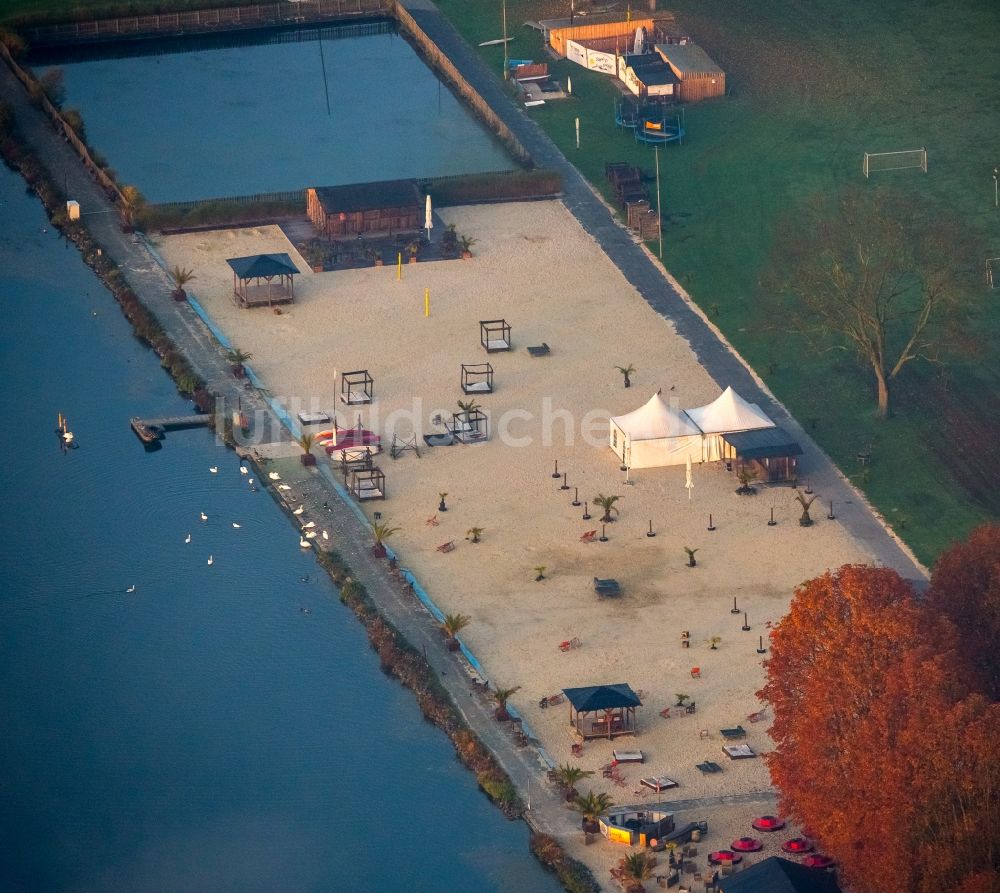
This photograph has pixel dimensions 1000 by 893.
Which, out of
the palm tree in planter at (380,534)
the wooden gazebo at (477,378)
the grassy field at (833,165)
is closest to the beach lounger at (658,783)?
the palm tree in planter at (380,534)

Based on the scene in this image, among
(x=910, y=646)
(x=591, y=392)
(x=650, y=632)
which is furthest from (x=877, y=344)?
(x=910, y=646)

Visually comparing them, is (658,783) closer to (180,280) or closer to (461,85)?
(180,280)

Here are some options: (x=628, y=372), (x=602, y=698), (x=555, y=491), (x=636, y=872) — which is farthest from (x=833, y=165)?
(x=636, y=872)

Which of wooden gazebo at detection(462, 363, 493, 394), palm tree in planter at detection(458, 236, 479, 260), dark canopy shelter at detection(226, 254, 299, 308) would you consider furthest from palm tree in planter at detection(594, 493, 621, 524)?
palm tree in planter at detection(458, 236, 479, 260)

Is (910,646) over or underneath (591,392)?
over

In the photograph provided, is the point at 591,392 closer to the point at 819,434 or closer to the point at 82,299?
the point at 819,434

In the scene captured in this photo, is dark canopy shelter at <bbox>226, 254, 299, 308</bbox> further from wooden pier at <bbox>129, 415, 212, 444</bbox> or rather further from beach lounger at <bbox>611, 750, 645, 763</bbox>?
beach lounger at <bbox>611, 750, 645, 763</bbox>
